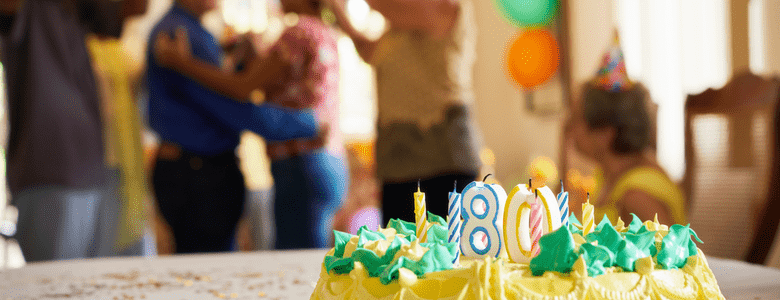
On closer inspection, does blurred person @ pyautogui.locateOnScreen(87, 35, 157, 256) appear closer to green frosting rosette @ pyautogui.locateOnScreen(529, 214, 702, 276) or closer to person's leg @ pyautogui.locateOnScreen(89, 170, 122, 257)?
person's leg @ pyautogui.locateOnScreen(89, 170, 122, 257)

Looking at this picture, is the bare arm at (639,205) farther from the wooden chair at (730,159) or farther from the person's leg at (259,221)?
the person's leg at (259,221)

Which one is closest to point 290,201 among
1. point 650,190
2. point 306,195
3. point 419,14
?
point 306,195

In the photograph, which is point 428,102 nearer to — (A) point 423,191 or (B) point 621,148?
(A) point 423,191

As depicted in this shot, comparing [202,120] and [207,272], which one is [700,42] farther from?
[207,272]

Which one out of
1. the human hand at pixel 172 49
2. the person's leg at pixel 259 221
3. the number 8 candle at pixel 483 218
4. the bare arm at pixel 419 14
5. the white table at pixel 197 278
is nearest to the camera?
the number 8 candle at pixel 483 218

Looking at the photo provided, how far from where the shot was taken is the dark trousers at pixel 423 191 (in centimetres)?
192

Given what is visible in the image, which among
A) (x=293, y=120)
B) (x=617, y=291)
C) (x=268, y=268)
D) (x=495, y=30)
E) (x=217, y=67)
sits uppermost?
(x=495, y=30)

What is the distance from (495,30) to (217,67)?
3497 mm

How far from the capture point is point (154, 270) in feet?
5.29

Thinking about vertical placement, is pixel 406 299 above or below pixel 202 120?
below

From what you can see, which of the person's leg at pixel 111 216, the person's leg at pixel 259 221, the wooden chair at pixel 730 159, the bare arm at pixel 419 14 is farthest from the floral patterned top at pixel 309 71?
the wooden chair at pixel 730 159

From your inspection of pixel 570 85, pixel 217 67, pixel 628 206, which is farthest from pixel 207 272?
pixel 570 85

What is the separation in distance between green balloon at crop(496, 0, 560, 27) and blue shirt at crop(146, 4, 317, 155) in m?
1.65

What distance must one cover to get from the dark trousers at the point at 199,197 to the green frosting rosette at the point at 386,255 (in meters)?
1.34
